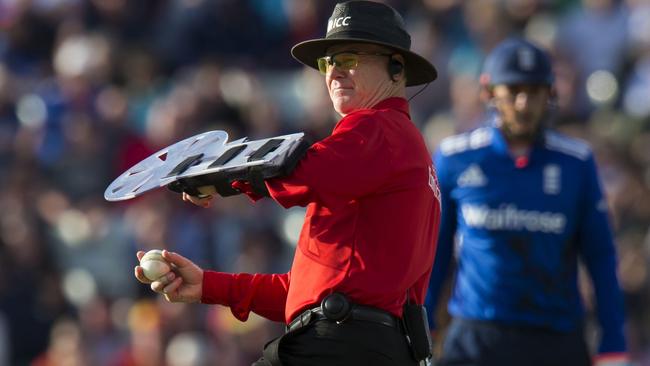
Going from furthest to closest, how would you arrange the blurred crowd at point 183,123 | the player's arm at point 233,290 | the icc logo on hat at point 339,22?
the blurred crowd at point 183,123 → the player's arm at point 233,290 → the icc logo on hat at point 339,22

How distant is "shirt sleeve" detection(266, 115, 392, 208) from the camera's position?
16.3 ft

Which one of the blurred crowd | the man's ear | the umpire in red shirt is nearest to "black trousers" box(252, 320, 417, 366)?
the umpire in red shirt

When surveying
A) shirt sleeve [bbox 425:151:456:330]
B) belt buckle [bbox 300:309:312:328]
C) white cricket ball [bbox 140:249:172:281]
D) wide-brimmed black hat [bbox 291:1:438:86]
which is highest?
wide-brimmed black hat [bbox 291:1:438:86]

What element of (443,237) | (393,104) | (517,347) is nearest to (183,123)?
(443,237)

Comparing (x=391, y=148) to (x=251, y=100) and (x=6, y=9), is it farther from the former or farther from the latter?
(x=6, y=9)

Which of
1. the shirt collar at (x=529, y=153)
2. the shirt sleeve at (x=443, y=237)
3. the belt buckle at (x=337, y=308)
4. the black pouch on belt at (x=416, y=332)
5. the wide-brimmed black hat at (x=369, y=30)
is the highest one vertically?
the wide-brimmed black hat at (x=369, y=30)

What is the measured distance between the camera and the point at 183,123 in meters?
12.3

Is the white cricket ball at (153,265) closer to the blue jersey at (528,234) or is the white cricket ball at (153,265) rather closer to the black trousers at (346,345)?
the black trousers at (346,345)

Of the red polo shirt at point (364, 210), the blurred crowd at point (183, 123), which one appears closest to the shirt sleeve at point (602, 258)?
the red polo shirt at point (364, 210)

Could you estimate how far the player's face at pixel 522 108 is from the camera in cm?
753

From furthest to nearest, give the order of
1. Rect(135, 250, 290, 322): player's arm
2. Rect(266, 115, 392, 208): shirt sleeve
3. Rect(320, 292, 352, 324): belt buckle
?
Rect(135, 250, 290, 322): player's arm < Rect(320, 292, 352, 324): belt buckle < Rect(266, 115, 392, 208): shirt sleeve

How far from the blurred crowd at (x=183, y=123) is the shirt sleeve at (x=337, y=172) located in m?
5.34

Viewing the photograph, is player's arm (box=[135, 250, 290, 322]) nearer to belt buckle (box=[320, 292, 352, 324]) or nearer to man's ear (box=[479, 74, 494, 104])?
belt buckle (box=[320, 292, 352, 324])

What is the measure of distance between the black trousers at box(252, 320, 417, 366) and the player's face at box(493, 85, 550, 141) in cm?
260
